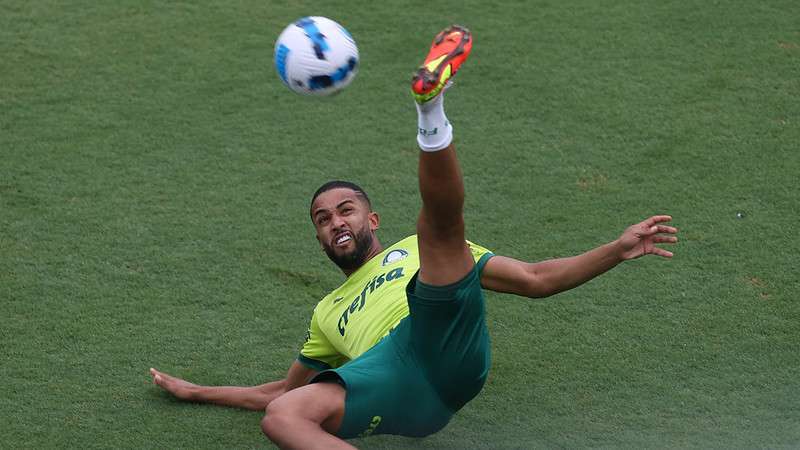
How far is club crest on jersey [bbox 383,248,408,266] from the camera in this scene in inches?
230

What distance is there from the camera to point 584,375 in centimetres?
607

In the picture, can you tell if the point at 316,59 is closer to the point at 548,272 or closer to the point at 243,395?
the point at 548,272

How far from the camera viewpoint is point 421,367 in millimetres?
5180

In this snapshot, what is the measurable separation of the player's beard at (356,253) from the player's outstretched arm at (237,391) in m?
0.54

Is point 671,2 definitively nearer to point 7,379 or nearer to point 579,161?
point 579,161

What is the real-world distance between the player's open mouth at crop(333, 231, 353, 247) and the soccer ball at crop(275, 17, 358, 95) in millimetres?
812

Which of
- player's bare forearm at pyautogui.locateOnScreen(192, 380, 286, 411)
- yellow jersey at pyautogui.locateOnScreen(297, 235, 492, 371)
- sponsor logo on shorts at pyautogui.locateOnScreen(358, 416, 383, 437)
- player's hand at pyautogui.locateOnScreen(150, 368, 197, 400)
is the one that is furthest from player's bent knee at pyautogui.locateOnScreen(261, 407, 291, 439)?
player's hand at pyautogui.locateOnScreen(150, 368, 197, 400)

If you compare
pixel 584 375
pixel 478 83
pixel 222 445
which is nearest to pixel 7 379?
pixel 222 445

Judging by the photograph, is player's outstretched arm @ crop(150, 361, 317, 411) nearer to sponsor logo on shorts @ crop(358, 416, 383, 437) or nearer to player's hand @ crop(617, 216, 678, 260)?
sponsor logo on shorts @ crop(358, 416, 383, 437)

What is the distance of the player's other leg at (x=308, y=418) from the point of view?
4.79 m

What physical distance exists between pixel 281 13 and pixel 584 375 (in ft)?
16.1

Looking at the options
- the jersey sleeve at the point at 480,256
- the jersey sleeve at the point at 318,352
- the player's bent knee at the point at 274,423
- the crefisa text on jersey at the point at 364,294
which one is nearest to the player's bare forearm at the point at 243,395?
the jersey sleeve at the point at 318,352

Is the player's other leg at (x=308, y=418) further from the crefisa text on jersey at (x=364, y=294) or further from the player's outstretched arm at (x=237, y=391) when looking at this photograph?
the player's outstretched arm at (x=237, y=391)

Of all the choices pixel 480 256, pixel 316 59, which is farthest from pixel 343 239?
pixel 316 59
